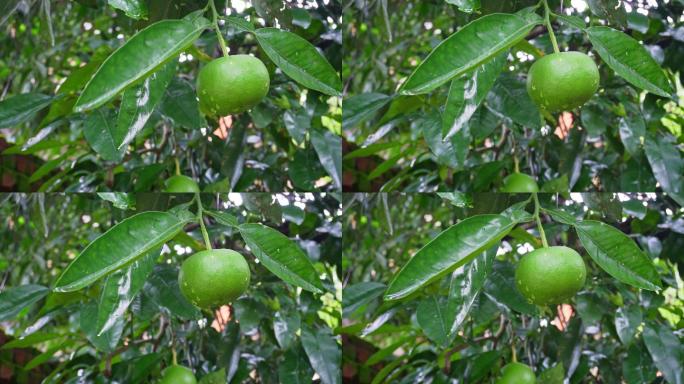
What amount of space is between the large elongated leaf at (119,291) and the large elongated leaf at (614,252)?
717 millimetres

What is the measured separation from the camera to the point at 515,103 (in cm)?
197

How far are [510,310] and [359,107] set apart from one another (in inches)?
23.3

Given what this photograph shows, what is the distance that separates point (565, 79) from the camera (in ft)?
4.64

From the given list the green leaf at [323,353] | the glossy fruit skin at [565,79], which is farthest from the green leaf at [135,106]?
the green leaf at [323,353]

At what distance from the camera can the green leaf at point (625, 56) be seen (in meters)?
1.38

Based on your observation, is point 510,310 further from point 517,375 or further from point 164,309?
point 164,309

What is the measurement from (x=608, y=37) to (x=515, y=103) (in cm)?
59

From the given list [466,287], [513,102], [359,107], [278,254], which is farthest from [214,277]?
[513,102]

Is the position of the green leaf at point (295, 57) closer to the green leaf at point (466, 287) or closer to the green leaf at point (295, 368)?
the green leaf at point (466, 287)

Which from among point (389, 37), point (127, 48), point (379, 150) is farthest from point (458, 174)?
point (127, 48)

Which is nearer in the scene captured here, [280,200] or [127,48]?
[127,48]

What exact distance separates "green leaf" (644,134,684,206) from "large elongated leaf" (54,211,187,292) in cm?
123

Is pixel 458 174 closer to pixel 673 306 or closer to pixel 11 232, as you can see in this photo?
pixel 673 306

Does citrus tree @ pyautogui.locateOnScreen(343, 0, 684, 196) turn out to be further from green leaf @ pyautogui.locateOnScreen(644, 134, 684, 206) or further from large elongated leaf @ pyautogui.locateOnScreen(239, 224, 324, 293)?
large elongated leaf @ pyautogui.locateOnScreen(239, 224, 324, 293)
